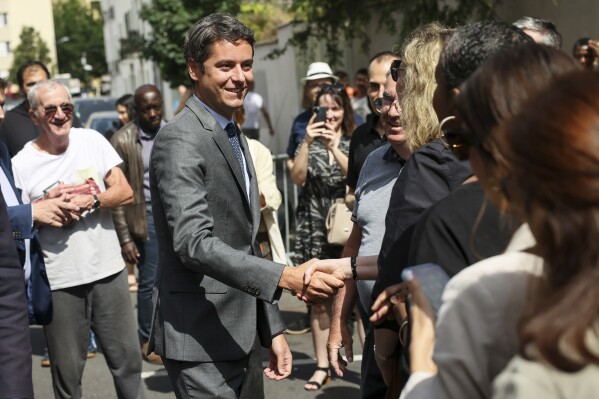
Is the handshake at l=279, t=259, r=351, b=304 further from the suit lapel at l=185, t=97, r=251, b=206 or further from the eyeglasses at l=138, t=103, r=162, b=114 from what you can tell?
the eyeglasses at l=138, t=103, r=162, b=114

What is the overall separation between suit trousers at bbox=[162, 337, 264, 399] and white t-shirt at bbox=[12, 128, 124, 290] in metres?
1.80

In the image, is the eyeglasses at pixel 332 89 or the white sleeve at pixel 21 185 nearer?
the white sleeve at pixel 21 185

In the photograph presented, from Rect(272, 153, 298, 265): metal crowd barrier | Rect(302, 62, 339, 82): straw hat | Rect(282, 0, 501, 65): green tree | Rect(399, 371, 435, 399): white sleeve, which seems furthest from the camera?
Rect(282, 0, 501, 65): green tree

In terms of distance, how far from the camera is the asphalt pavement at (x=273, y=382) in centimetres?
681

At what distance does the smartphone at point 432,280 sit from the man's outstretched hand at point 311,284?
149 centimetres

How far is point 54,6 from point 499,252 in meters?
118

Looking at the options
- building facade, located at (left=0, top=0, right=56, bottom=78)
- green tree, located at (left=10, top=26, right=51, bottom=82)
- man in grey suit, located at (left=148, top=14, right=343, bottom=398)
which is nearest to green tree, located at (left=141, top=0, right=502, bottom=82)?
man in grey suit, located at (left=148, top=14, right=343, bottom=398)

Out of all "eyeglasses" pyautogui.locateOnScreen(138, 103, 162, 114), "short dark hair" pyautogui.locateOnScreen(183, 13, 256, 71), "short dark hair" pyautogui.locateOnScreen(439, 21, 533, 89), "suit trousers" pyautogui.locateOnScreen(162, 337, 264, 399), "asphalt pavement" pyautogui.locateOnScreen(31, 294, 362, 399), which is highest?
"short dark hair" pyautogui.locateOnScreen(439, 21, 533, 89)

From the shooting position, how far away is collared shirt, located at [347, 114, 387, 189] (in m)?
5.94

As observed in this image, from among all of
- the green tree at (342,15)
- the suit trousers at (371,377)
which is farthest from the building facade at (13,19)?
the suit trousers at (371,377)

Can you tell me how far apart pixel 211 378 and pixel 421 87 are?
1.44m

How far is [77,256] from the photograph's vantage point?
5547 millimetres

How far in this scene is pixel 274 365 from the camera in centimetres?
405

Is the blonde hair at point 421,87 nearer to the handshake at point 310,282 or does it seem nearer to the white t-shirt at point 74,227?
the handshake at point 310,282
